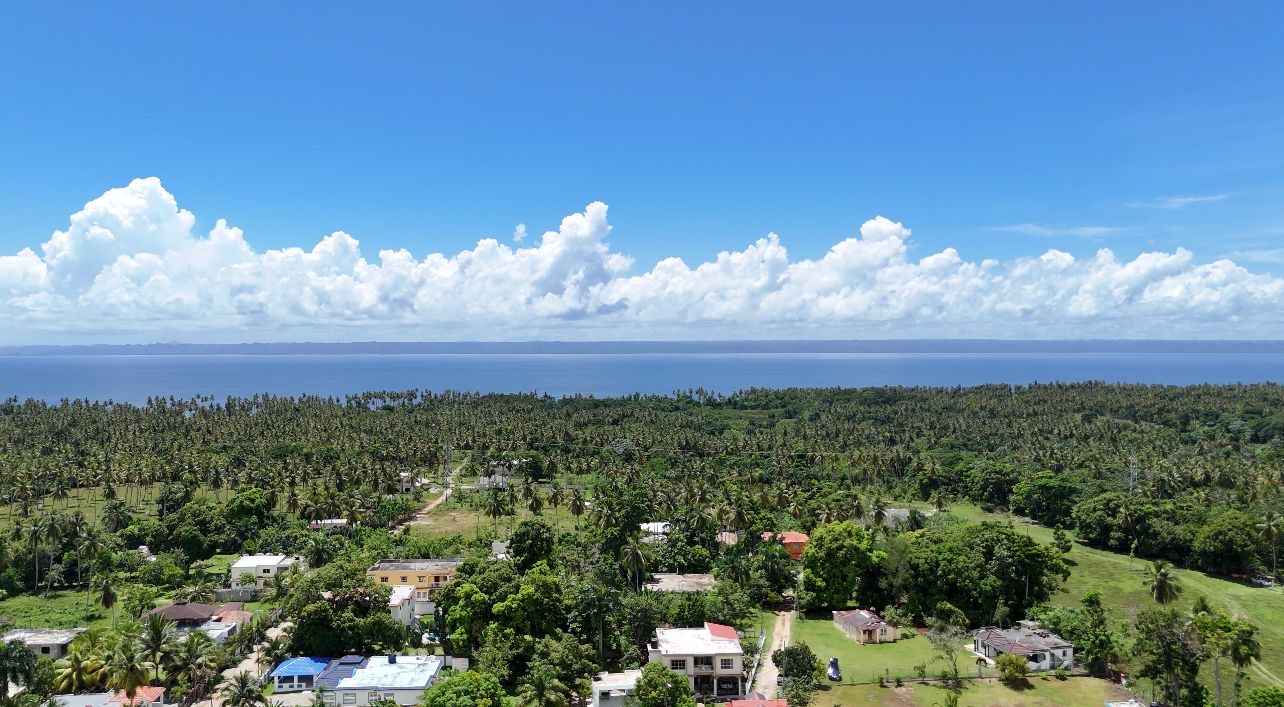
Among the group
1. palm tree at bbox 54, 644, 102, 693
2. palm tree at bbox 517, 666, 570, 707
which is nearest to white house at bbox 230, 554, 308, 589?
palm tree at bbox 54, 644, 102, 693

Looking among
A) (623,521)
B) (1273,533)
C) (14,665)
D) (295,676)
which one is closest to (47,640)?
(14,665)

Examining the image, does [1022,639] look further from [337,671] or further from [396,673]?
[337,671]

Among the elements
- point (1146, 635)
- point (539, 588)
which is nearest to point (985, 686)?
point (1146, 635)

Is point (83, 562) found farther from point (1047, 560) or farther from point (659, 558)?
point (1047, 560)

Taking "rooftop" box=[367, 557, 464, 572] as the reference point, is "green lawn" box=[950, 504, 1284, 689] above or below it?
below

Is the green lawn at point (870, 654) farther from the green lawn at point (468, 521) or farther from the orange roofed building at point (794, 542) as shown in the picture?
the green lawn at point (468, 521)

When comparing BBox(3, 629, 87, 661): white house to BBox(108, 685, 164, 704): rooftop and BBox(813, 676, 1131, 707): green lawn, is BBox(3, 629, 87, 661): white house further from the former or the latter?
BBox(813, 676, 1131, 707): green lawn
